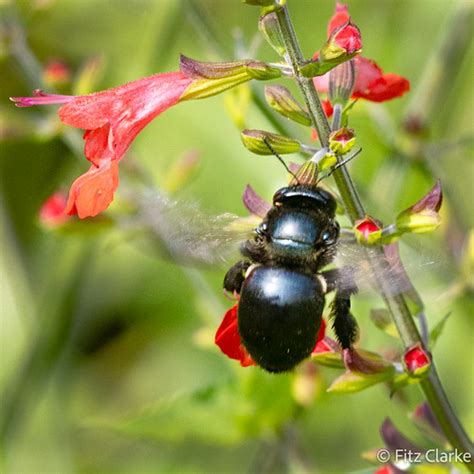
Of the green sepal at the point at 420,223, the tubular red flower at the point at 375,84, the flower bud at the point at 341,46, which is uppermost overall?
the flower bud at the point at 341,46

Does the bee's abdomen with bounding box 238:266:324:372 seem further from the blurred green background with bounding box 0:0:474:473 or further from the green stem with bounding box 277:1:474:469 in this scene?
the blurred green background with bounding box 0:0:474:473

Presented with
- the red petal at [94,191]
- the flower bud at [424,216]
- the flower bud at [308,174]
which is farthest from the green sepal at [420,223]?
the red petal at [94,191]

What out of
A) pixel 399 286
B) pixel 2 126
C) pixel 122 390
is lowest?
pixel 122 390

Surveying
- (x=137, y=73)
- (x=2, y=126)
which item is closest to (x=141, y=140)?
(x=137, y=73)

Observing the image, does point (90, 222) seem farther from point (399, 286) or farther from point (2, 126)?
point (399, 286)

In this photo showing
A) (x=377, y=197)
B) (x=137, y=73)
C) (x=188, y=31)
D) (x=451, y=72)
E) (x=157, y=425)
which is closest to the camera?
(x=157, y=425)

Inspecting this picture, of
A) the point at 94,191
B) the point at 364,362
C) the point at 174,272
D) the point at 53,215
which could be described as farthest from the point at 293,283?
the point at 174,272

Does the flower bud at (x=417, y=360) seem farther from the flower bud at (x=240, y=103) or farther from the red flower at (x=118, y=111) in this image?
the flower bud at (x=240, y=103)

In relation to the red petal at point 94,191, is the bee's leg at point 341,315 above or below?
below
